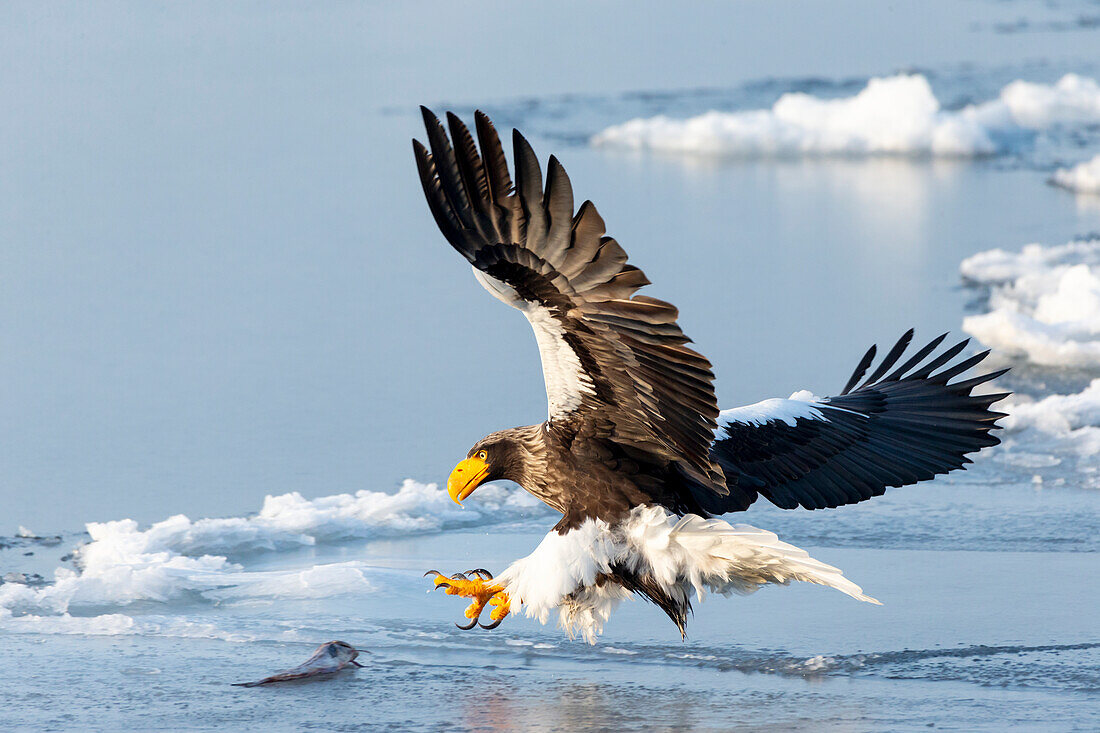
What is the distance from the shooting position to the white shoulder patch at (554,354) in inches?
133

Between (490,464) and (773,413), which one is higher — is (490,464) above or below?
below

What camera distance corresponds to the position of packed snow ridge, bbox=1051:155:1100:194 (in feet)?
31.0

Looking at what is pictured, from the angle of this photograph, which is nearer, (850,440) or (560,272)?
(560,272)

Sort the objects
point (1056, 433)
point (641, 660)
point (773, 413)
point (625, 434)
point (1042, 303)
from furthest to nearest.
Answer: point (1042, 303) → point (1056, 433) → point (773, 413) → point (641, 660) → point (625, 434)

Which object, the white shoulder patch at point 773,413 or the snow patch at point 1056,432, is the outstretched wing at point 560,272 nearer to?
the white shoulder patch at point 773,413

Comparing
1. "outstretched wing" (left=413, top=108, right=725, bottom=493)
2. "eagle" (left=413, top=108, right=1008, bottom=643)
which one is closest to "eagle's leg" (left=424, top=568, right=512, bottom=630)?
"eagle" (left=413, top=108, right=1008, bottom=643)

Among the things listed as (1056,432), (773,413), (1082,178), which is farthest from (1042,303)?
(773,413)

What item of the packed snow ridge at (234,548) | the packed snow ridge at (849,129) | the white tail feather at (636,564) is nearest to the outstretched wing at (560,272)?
the white tail feather at (636,564)

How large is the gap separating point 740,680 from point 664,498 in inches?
20.5

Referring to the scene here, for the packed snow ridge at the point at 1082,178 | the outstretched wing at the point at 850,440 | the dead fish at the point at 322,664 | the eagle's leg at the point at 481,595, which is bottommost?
the dead fish at the point at 322,664

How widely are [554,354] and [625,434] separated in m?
0.41

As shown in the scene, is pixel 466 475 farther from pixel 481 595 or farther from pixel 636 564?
pixel 636 564

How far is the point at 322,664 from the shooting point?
3936 millimetres

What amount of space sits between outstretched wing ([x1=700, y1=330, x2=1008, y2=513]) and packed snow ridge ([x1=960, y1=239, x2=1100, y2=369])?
6.23ft
